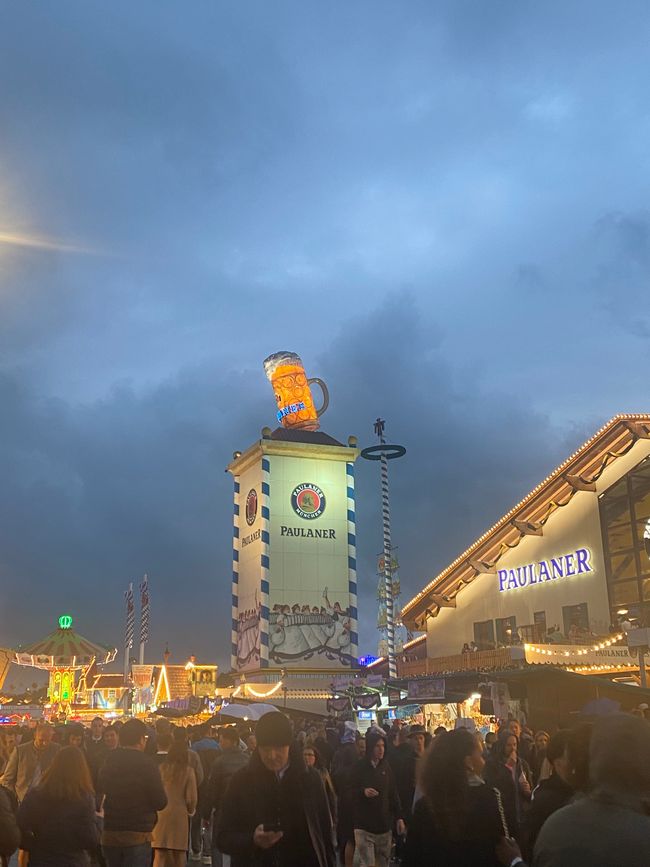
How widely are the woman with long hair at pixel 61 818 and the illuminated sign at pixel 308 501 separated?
46508 millimetres

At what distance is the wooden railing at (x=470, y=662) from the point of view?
24453mm

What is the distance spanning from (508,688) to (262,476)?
30.4 metres

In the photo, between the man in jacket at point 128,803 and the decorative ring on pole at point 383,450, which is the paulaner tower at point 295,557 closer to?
the decorative ring on pole at point 383,450

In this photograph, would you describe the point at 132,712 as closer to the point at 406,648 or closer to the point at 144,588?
the point at 144,588

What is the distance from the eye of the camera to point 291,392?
56969 millimetres

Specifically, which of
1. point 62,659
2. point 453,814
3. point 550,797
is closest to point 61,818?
point 453,814

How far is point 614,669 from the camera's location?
2598 centimetres

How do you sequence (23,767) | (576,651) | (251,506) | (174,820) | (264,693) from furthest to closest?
(251,506), (264,693), (576,651), (23,767), (174,820)

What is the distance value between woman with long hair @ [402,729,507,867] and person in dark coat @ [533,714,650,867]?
161 cm

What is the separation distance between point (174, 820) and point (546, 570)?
27.0 metres

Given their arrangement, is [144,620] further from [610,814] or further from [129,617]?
[610,814]

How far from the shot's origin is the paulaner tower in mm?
51031

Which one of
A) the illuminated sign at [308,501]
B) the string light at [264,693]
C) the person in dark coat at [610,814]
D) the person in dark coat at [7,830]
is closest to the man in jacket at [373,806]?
the person in dark coat at [7,830]

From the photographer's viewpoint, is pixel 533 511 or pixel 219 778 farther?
pixel 533 511
